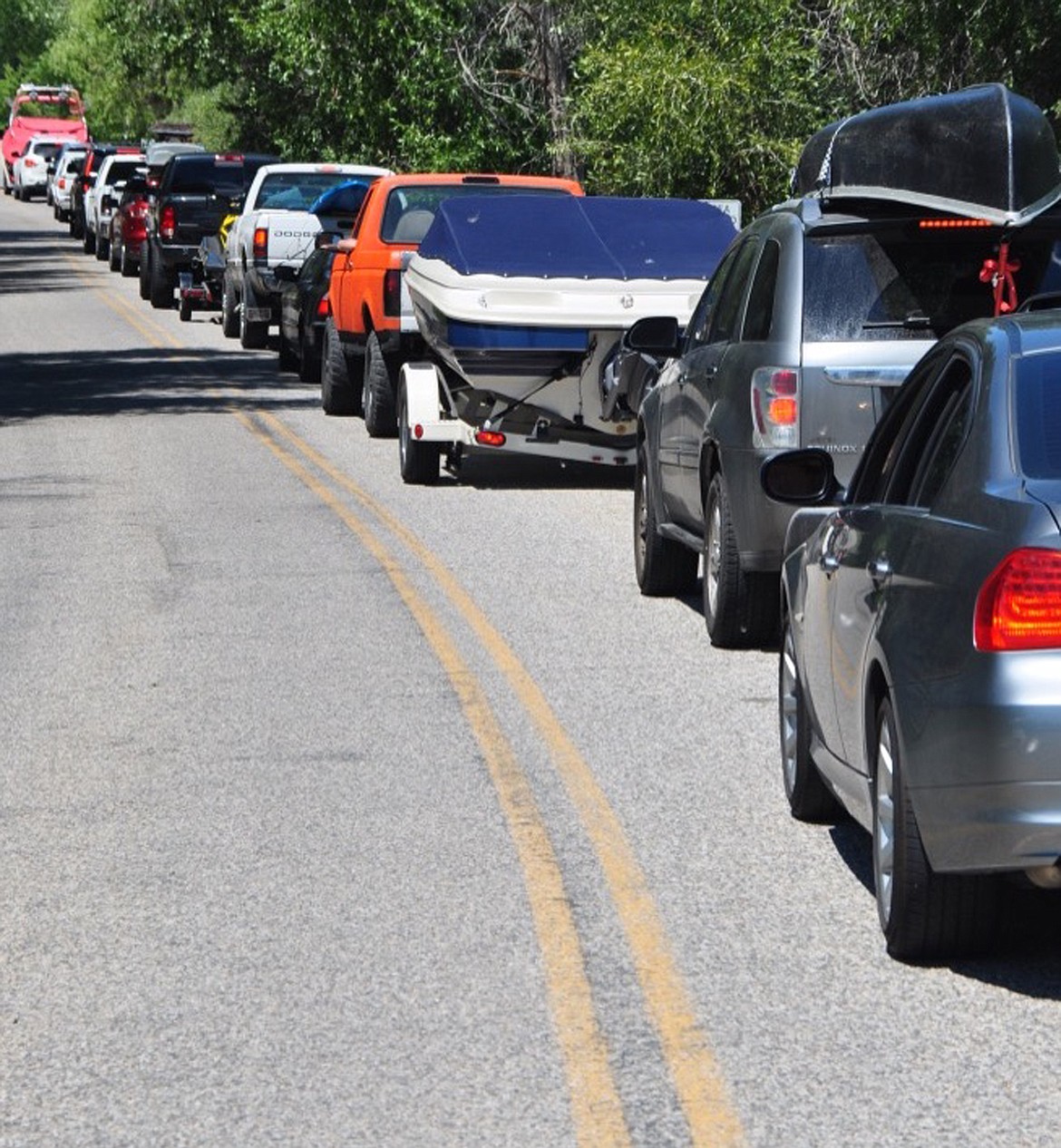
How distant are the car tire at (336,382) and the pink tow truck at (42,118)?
6615cm

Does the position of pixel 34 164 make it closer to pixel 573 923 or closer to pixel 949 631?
pixel 573 923

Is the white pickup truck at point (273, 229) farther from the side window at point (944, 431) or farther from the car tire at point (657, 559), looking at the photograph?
the side window at point (944, 431)

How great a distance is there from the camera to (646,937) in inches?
264

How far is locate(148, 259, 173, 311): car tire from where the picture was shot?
3747 centimetres

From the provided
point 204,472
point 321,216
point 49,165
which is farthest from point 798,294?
point 49,165

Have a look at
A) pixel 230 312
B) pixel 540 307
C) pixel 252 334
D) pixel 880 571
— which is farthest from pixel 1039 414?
pixel 230 312

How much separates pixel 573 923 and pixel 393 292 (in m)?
12.6

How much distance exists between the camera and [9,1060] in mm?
5742

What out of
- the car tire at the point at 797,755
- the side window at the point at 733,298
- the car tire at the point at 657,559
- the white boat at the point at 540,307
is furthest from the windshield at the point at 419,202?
the car tire at the point at 797,755

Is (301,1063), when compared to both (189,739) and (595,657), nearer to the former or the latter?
(189,739)

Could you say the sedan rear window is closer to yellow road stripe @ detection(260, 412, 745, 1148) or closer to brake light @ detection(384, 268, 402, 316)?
yellow road stripe @ detection(260, 412, 745, 1148)

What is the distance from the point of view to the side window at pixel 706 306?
12016 millimetres

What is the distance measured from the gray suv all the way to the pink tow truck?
77.7 m

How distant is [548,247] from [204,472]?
3.27 m
